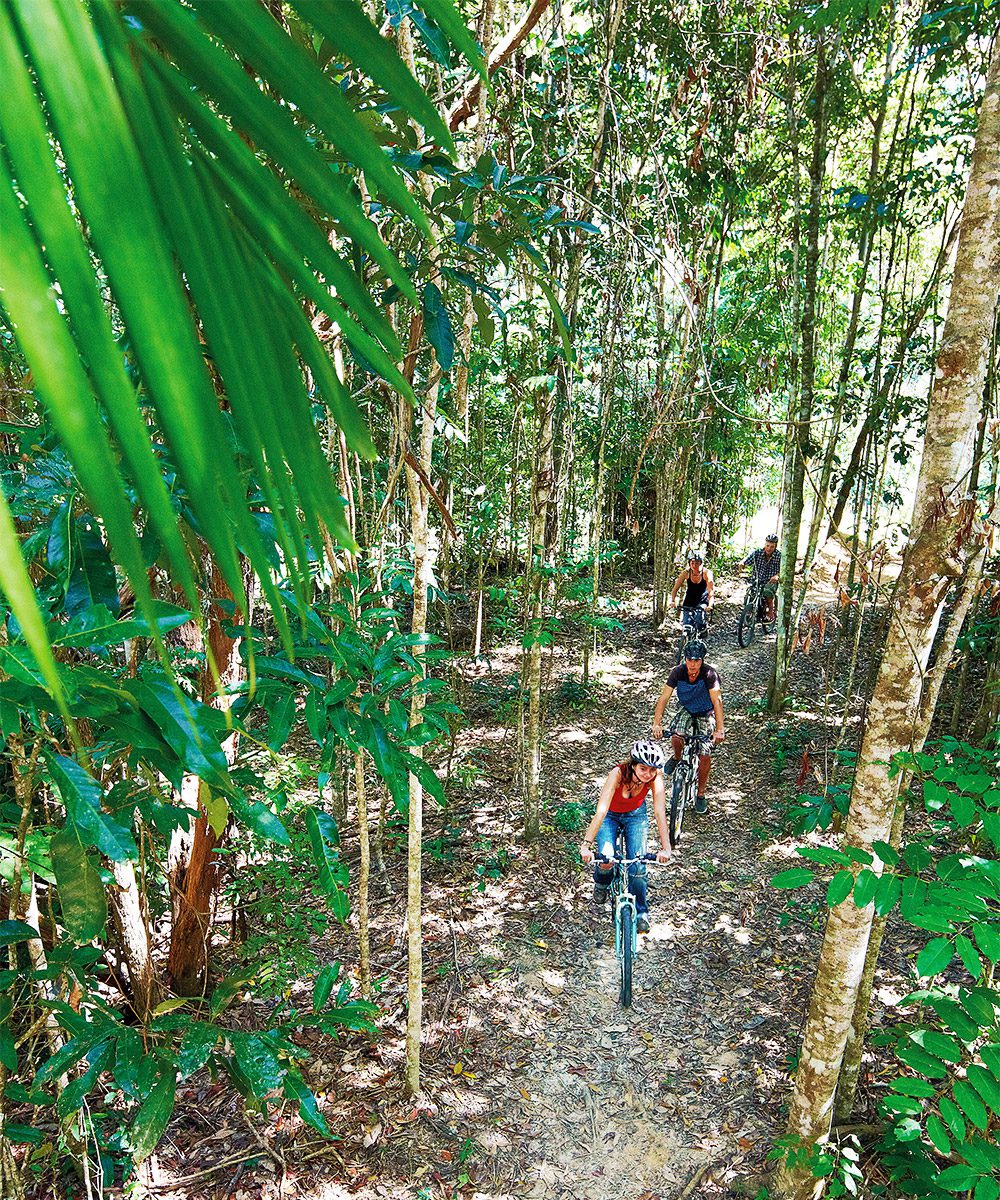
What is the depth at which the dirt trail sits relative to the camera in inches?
130

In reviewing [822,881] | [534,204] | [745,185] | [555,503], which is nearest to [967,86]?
[745,185]

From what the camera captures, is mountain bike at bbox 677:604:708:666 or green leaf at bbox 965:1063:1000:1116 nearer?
green leaf at bbox 965:1063:1000:1116

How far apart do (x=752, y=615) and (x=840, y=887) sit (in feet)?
31.1

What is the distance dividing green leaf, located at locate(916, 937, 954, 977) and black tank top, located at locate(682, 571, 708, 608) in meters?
6.60

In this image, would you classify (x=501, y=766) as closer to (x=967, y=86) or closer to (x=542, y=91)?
(x=542, y=91)

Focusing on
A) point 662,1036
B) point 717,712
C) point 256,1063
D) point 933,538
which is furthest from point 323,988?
point 717,712

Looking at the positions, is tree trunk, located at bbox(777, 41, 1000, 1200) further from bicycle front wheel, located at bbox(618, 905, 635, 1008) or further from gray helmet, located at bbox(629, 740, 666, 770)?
gray helmet, located at bbox(629, 740, 666, 770)

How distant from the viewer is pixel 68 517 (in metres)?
1.42

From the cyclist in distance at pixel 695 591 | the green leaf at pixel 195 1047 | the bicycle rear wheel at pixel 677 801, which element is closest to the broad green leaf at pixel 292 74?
the green leaf at pixel 195 1047

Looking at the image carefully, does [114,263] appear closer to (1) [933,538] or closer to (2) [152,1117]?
→ (2) [152,1117]

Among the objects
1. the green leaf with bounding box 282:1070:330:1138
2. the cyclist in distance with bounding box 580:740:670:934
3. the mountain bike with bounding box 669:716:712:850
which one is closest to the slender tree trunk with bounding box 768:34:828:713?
the mountain bike with bounding box 669:716:712:850

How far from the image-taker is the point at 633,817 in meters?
4.41

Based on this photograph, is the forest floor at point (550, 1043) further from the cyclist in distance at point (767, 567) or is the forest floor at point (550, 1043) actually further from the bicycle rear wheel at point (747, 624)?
the bicycle rear wheel at point (747, 624)

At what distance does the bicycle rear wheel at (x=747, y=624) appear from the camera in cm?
1069
